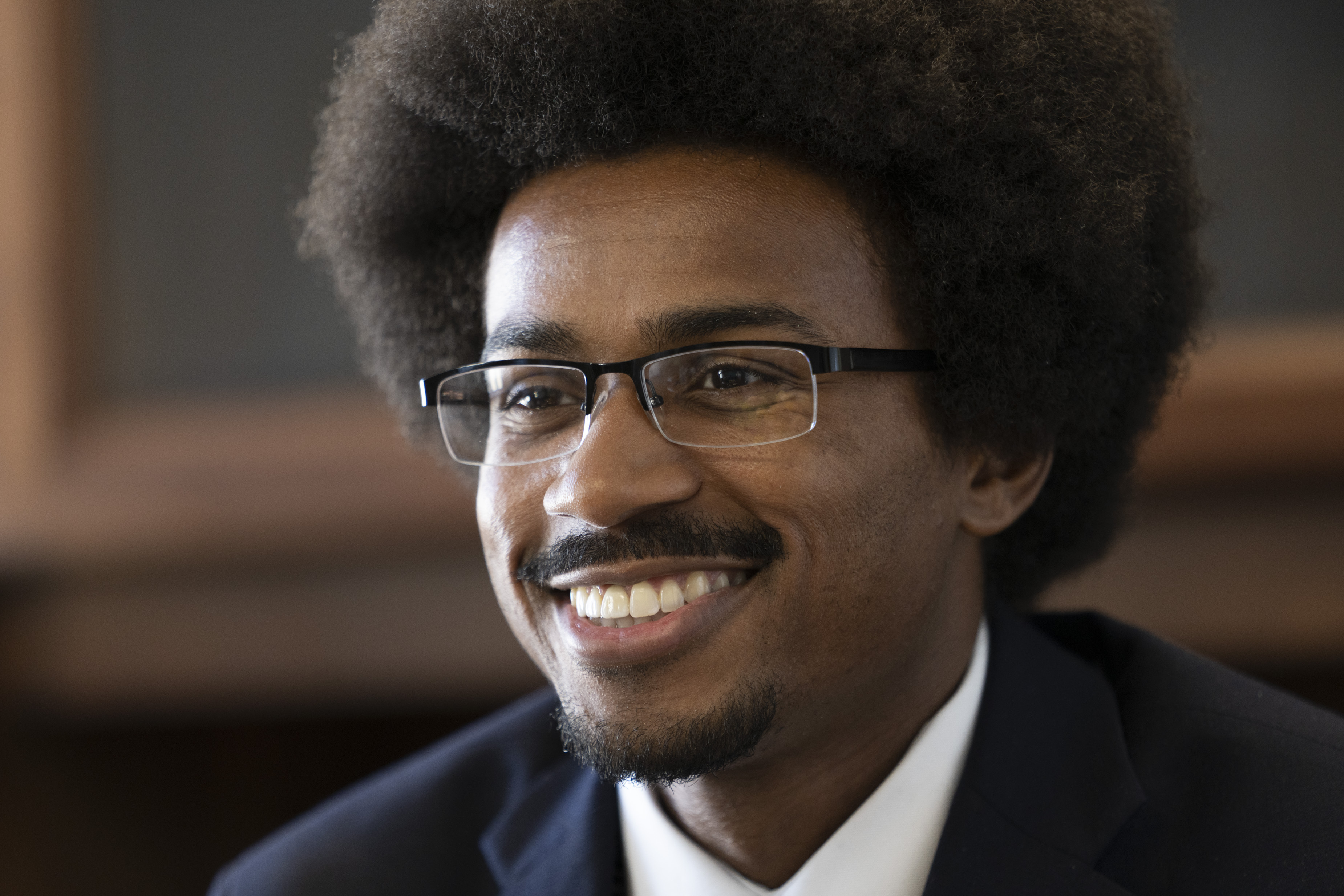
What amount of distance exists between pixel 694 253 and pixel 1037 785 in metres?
0.73

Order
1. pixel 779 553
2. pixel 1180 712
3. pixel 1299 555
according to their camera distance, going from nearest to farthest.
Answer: pixel 779 553
pixel 1180 712
pixel 1299 555

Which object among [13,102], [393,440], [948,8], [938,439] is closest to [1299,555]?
[938,439]

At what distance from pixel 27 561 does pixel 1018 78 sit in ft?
8.35

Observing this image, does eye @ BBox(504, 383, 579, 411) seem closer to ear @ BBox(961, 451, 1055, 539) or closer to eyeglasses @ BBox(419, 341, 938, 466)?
eyeglasses @ BBox(419, 341, 938, 466)

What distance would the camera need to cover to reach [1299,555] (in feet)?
8.38

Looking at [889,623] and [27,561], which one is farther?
[27,561]

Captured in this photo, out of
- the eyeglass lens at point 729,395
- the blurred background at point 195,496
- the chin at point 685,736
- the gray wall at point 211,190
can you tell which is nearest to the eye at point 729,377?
the eyeglass lens at point 729,395

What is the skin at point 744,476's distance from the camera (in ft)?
4.18

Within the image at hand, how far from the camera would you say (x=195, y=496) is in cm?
276

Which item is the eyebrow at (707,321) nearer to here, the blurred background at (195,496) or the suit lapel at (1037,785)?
the suit lapel at (1037,785)

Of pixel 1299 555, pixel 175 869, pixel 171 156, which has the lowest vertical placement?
pixel 175 869

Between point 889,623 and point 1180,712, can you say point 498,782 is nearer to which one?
point 889,623

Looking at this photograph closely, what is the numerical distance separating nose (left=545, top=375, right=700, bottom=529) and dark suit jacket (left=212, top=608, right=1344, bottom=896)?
1.67 ft

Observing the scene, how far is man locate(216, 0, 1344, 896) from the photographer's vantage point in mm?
1283
